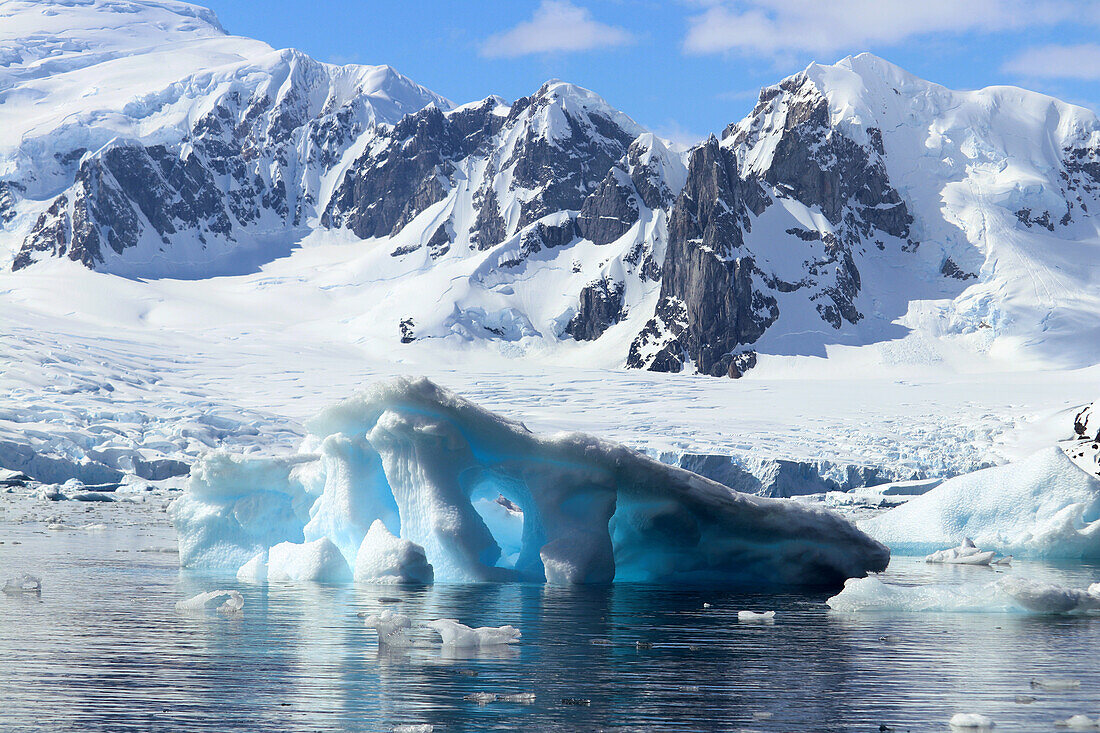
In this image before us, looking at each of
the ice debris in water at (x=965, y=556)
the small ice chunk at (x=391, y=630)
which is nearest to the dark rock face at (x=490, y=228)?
the ice debris in water at (x=965, y=556)

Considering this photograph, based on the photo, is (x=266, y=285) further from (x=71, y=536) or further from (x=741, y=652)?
(x=741, y=652)

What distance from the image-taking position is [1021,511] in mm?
28422

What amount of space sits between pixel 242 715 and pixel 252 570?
494 inches

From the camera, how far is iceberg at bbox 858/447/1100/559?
2762 centimetres

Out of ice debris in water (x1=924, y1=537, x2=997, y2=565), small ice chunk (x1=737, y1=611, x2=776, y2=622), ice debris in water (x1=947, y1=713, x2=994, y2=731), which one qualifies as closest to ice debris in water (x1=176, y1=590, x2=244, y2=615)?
small ice chunk (x1=737, y1=611, x2=776, y2=622)

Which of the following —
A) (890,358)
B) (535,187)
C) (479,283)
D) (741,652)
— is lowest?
(741,652)

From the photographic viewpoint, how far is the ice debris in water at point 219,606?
1475 cm

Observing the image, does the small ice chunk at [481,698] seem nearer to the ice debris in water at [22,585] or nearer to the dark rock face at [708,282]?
the ice debris in water at [22,585]

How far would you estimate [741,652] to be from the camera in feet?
39.6

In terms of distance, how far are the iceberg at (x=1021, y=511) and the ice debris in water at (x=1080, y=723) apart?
20236mm

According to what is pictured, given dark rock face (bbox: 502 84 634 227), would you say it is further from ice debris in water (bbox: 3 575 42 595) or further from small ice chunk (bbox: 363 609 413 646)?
small ice chunk (bbox: 363 609 413 646)

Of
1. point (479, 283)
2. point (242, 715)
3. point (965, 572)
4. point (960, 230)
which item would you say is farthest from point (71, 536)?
point (960, 230)

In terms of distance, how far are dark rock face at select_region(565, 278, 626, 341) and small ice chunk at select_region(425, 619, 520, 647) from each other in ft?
509

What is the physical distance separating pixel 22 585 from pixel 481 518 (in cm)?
729
